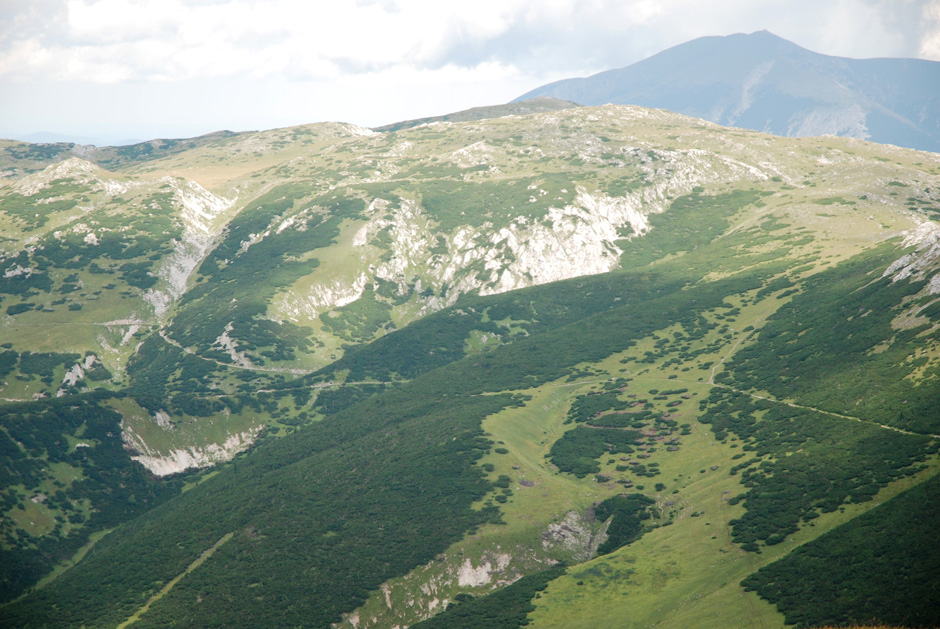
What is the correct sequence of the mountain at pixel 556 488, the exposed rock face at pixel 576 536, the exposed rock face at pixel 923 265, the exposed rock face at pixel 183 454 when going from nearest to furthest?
the mountain at pixel 556 488 < the exposed rock face at pixel 576 536 < the exposed rock face at pixel 923 265 < the exposed rock face at pixel 183 454

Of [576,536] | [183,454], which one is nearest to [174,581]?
[183,454]

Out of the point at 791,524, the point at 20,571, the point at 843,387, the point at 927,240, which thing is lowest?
→ the point at 20,571

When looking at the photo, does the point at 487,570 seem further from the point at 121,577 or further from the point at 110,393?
the point at 110,393

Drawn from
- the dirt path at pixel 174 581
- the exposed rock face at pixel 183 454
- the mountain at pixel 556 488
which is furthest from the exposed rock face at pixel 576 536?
the exposed rock face at pixel 183 454

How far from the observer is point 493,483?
433 feet

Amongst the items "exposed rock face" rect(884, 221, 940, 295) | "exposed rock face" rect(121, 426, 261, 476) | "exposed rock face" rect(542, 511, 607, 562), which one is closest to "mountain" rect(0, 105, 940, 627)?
"exposed rock face" rect(542, 511, 607, 562)

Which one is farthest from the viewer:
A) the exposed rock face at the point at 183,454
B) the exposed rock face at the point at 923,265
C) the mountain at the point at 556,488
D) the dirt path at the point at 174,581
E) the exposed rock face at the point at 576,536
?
the exposed rock face at the point at 183,454

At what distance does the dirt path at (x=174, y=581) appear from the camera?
Answer: 11062 centimetres

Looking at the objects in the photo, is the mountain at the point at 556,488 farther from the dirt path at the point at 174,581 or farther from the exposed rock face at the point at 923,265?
the exposed rock face at the point at 923,265

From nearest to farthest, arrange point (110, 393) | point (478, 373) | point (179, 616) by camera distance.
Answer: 1. point (179, 616)
2. point (110, 393)
3. point (478, 373)

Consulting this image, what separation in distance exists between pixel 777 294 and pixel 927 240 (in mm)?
41521

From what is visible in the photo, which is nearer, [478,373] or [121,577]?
[121,577]

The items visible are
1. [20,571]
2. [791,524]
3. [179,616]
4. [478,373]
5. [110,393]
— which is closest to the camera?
[791,524]

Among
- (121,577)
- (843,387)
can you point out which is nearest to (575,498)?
(843,387)
